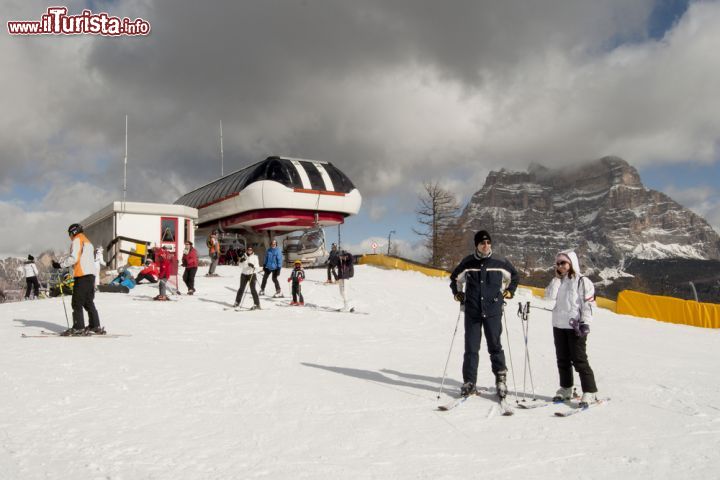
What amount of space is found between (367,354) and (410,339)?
225 cm

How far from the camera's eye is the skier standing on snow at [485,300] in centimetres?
593

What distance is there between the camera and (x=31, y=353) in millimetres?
7828

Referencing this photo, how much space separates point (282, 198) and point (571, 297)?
2492 centimetres

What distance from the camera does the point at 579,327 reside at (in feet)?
18.8

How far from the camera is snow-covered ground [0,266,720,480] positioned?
397 centimetres

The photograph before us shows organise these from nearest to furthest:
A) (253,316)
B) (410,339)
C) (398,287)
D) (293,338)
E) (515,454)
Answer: (515,454)
(293,338)
(410,339)
(253,316)
(398,287)

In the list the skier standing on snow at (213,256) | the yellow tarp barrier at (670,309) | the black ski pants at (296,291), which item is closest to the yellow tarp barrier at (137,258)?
the skier standing on snow at (213,256)

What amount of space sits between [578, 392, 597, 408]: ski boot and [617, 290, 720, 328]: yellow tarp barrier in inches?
519

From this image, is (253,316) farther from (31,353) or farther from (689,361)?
(689,361)

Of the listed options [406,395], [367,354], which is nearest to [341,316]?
[367,354]

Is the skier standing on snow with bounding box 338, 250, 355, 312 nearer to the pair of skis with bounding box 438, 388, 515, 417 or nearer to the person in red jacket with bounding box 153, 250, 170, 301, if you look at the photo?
the person in red jacket with bounding box 153, 250, 170, 301

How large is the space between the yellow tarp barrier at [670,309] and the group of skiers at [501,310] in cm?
1316

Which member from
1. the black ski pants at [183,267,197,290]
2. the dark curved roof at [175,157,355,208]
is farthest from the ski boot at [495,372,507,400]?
the dark curved roof at [175,157,355,208]

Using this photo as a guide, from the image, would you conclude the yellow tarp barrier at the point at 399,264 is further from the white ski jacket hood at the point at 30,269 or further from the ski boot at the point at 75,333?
the ski boot at the point at 75,333
